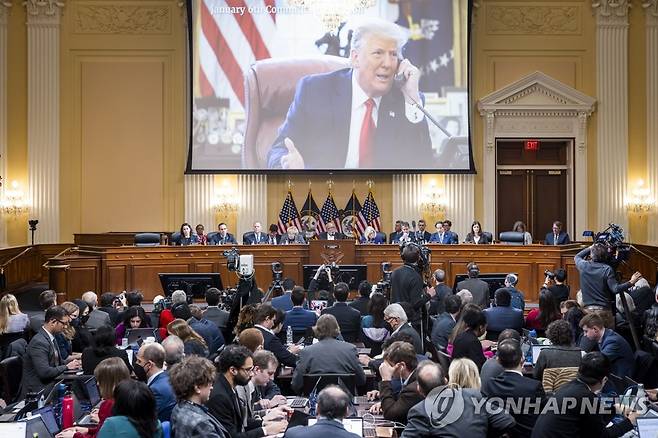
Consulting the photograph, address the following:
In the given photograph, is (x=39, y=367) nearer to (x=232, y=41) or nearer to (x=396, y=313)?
(x=396, y=313)

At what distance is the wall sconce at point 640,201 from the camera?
762 inches

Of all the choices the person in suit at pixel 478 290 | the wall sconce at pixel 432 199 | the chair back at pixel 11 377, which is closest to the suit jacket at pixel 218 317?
the chair back at pixel 11 377

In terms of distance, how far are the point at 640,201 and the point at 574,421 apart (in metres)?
15.3

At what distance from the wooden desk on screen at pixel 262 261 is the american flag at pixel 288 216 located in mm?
2745

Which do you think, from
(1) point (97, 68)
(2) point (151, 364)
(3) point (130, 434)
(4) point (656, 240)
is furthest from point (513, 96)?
(3) point (130, 434)

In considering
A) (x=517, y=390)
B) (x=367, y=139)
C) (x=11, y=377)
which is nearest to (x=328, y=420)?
(x=517, y=390)

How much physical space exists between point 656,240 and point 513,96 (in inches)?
173

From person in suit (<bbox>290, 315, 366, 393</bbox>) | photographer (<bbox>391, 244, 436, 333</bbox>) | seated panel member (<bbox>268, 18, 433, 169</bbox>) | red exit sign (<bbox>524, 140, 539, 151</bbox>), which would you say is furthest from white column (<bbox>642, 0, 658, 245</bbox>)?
person in suit (<bbox>290, 315, 366, 393</bbox>)

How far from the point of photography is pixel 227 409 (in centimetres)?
536

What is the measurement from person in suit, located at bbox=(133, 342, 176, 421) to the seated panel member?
12816 millimetres

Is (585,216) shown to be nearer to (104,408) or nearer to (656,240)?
(656,240)

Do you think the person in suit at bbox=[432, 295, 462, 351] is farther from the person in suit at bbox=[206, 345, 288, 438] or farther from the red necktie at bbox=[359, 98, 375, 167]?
the red necktie at bbox=[359, 98, 375, 167]

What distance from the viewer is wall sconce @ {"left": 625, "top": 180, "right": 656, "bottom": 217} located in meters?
19.3

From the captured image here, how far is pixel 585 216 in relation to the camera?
A: 19.4 metres
